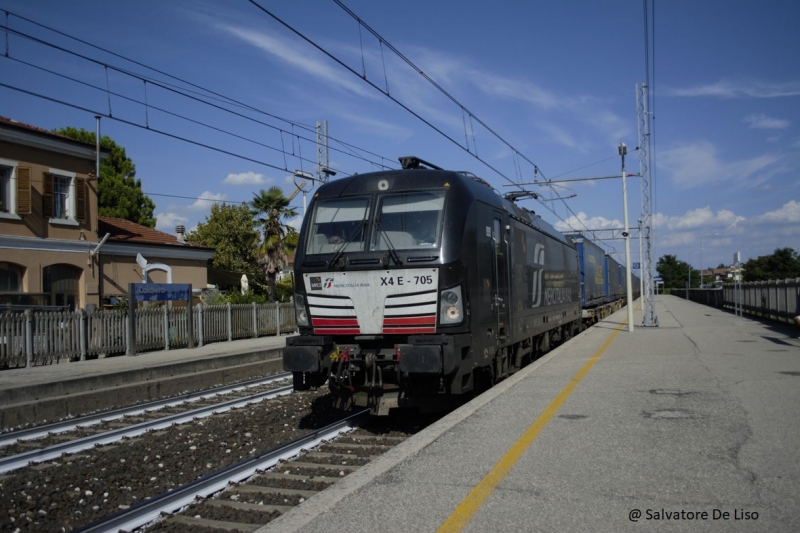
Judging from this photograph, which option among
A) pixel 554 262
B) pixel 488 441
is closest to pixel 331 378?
pixel 488 441

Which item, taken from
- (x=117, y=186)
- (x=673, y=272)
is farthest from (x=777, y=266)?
(x=117, y=186)

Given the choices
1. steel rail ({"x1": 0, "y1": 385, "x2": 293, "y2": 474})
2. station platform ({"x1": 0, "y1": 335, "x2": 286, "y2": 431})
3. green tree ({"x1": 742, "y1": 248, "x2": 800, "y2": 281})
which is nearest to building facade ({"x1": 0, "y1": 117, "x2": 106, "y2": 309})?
station platform ({"x1": 0, "y1": 335, "x2": 286, "y2": 431})

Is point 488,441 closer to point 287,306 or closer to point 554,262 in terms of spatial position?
point 554,262

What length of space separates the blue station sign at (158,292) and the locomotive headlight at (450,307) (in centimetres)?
1303

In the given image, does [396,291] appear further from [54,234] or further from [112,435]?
[54,234]

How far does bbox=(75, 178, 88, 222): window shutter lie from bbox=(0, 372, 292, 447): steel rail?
11.7m

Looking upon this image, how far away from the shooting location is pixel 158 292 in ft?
63.2

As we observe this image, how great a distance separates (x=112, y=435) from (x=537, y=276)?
26.8 feet

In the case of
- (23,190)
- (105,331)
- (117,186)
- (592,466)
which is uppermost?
(117,186)

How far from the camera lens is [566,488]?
492 centimetres

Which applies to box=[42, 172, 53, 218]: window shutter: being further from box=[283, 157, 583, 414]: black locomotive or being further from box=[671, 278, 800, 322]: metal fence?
box=[671, 278, 800, 322]: metal fence

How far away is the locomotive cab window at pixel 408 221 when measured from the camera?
8.09 meters

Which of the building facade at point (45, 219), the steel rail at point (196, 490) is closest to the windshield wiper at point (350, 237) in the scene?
the steel rail at point (196, 490)

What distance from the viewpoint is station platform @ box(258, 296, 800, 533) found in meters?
4.35
